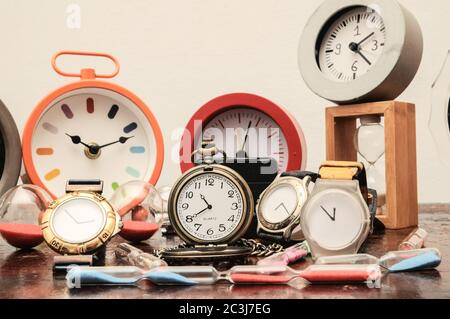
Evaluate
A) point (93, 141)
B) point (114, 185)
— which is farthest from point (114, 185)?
point (93, 141)

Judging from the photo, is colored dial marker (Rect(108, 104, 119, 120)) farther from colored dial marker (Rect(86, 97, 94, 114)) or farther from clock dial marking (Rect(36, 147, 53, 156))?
clock dial marking (Rect(36, 147, 53, 156))

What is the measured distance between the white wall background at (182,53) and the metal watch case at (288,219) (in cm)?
77

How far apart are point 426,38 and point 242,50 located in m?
0.56

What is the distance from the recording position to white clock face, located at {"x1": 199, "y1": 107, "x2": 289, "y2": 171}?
1.51 m

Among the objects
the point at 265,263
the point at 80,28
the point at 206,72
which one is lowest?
the point at 265,263

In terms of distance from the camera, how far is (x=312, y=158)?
6.24ft

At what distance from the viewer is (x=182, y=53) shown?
191cm

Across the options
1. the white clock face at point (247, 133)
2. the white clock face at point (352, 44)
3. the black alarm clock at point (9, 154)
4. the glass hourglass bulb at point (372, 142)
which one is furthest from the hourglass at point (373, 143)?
the black alarm clock at point (9, 154)

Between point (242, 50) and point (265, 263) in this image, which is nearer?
point (265, 263)

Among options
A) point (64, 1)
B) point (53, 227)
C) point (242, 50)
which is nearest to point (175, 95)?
point (242, 50)

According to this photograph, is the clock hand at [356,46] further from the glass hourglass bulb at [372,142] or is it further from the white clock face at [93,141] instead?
the white clock face at [93,141]

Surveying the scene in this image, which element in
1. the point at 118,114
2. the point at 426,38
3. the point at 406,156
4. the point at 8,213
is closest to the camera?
the point at 8,213

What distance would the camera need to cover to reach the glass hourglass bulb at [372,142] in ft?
4.38

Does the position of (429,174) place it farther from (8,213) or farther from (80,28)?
(8,213)
